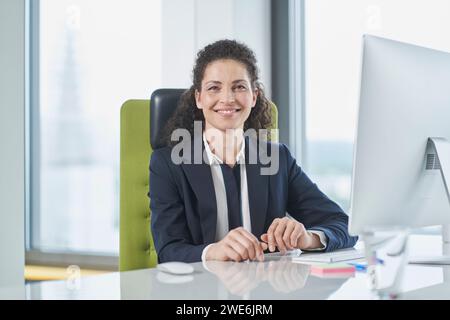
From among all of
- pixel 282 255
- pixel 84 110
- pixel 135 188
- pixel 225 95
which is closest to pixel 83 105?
pixel 84 110

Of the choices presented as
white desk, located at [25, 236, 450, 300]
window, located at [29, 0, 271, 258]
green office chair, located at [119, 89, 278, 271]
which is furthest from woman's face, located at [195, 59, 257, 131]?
window, located at [29, 0, 271, 258]

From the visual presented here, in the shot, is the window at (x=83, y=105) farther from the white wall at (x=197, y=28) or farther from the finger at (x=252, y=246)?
the finger at (x=252, y=246)

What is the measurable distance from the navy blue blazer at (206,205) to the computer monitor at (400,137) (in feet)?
1.21

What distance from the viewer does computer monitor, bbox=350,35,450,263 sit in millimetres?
1210

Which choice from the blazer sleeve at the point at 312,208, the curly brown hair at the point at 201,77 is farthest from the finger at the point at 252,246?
the curly brown hair at the point at 201,77

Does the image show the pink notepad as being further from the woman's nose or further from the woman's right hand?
the woman's nose

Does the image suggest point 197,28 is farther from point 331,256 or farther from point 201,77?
point 331,256

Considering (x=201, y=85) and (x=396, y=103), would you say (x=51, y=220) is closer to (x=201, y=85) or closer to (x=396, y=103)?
(x=201, y=85)

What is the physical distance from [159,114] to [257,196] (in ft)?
1.29

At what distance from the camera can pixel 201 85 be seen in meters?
1.95

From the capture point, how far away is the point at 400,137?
4.11 ft

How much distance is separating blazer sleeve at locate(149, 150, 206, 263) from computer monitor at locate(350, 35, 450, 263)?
1.73 feet

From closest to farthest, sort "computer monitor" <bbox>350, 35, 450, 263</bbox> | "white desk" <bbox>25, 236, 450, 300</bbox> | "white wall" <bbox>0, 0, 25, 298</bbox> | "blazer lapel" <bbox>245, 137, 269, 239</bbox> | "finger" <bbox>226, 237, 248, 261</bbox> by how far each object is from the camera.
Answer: "white desk" <bbox>25, 236, 450, 300</bbox>
"computer monitor" <bbox>350, 35, 450, 263</bbox>
"finger" <bbox>226, 237, 248, 261</bbox>
"blazer lapel" <bbox>245, 137, 269, 239</bbox>
"white wall" <bbox>0, 0, 25, 298</bbox>
